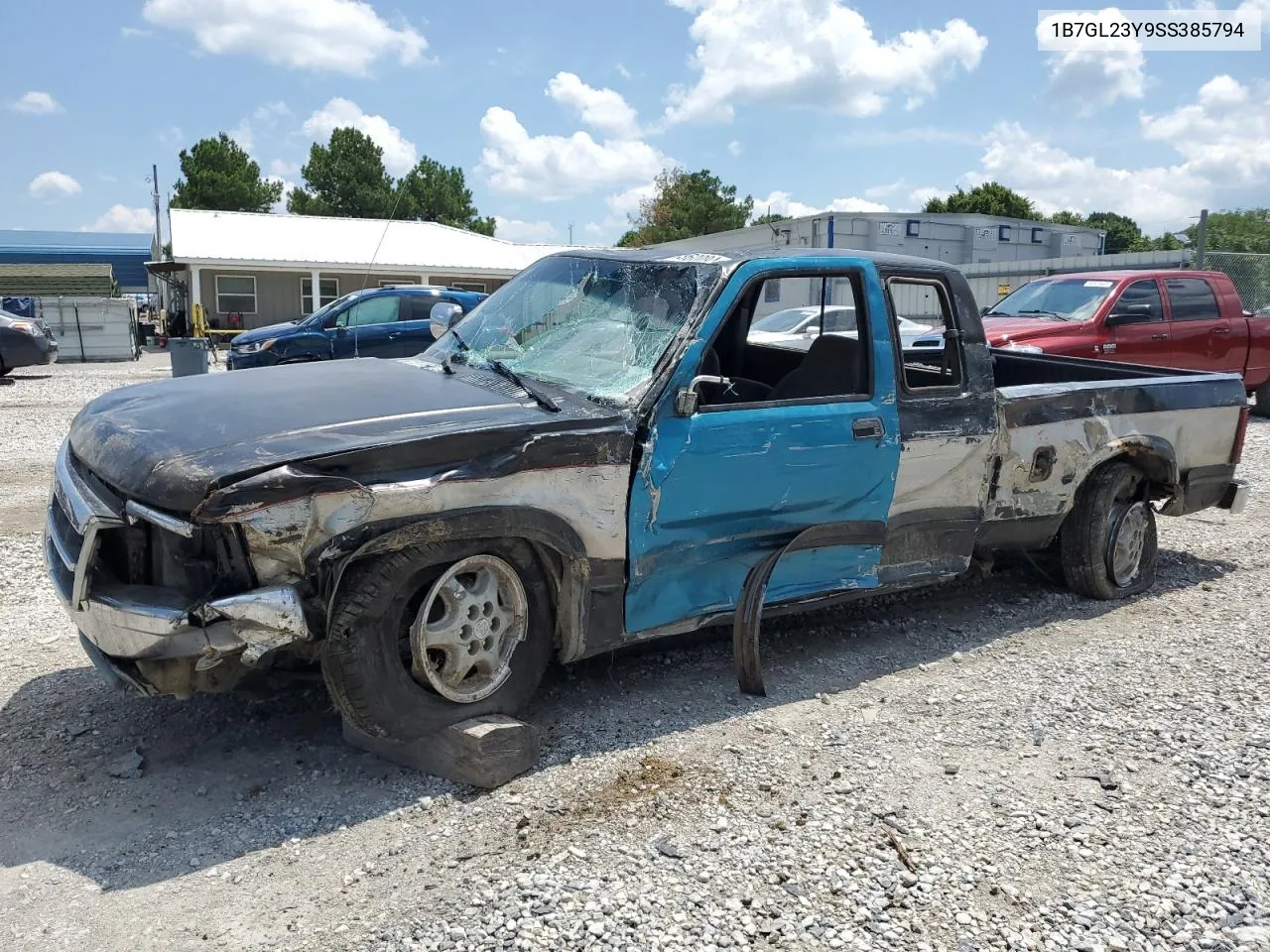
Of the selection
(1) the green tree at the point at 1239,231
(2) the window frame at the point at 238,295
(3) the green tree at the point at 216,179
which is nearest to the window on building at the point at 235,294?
(2) the window frame at the point at 238,295

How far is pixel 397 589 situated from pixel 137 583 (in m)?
0.84

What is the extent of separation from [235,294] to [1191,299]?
88.8ft

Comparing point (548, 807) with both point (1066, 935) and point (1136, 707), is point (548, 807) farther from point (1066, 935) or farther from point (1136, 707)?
point (1136, 707)

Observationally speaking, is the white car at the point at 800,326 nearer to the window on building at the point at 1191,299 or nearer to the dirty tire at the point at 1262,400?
the window on building at the point at 1191,299

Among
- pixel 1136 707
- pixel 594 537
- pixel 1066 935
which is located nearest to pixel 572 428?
pixel 594 537

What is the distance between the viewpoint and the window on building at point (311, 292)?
32.6 metres

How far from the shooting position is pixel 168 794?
3.61 metres

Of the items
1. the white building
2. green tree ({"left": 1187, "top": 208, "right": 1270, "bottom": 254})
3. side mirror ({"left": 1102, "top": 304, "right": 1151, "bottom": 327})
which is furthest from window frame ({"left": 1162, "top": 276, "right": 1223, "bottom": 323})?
green tree ({"left": 1187, "top": 208, "right": 1270, "bottom": 254})

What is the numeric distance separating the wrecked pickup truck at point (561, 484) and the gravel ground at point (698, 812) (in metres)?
0.40

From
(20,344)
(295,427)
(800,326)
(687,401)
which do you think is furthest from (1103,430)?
(20,344)

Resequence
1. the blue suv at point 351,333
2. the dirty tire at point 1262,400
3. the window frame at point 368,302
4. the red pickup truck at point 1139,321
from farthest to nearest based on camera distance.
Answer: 1. the window frame at point 368,302
2. the blue suv at point 351,333
3. the dirty tire at point 1262,400
4. the red pickup truck at point 1139,321

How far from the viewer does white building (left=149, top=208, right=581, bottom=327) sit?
3022cm

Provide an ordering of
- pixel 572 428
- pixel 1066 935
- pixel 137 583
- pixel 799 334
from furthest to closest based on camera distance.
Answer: pixel 799 334, pixel 572 428, pixel 137 583, pixel 1066 935

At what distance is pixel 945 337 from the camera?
203 inches
